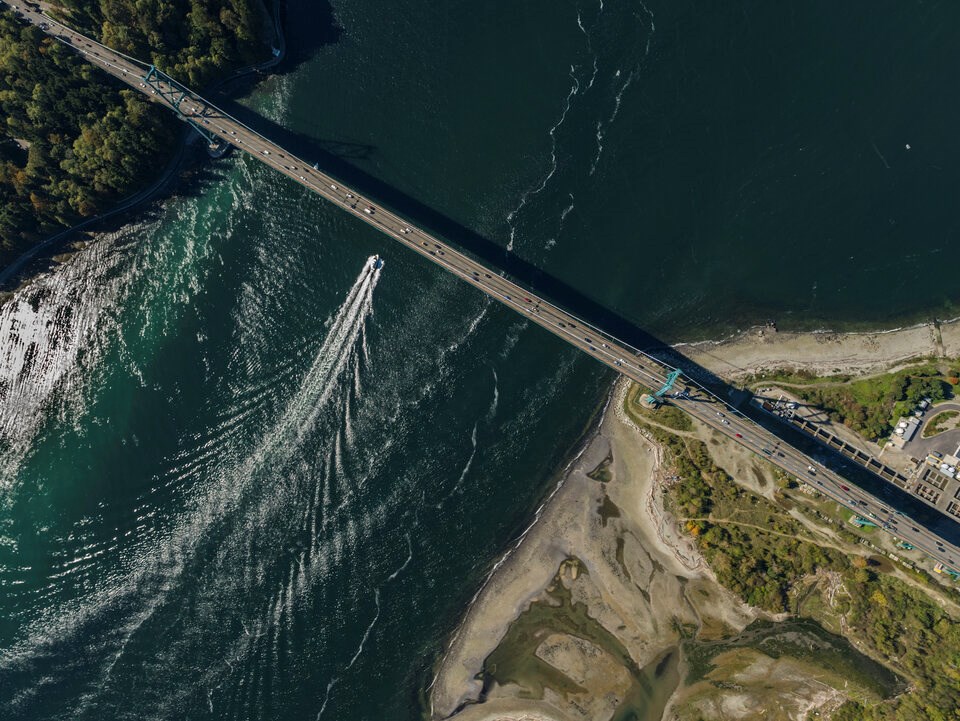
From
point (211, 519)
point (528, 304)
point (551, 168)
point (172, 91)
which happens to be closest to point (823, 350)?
→ point (528, 304)

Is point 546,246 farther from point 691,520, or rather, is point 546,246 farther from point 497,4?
point 691,520

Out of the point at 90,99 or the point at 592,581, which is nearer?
the point at 90,99

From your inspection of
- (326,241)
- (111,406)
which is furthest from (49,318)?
(326,241)

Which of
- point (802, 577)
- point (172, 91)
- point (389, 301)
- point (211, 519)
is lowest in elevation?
→ point (211, 519)

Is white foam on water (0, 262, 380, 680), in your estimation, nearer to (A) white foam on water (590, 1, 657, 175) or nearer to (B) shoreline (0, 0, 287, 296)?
(B) shoreline (0, 0, 287, 296)

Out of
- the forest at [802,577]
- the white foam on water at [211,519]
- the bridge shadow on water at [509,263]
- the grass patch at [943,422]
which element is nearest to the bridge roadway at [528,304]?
the bridge shadow on water at [509,263]

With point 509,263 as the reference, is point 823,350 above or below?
above

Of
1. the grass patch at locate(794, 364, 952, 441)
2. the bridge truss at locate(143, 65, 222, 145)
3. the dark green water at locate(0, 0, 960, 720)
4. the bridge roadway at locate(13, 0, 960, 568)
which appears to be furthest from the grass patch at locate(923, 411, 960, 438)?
the bridge truss at locate(143, 65, 222, 145)

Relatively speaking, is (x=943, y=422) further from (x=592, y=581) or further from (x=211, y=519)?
(x=211, y=519)
